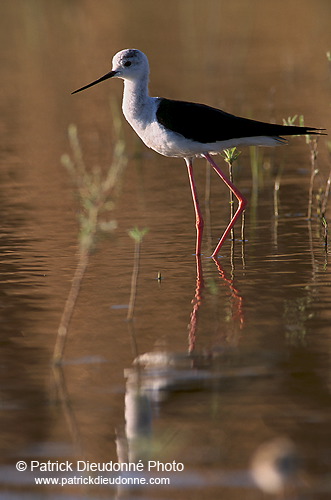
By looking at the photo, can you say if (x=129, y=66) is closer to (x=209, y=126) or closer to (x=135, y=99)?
(x=135, y=99)

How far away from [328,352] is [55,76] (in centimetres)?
1244

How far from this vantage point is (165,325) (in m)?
5.25

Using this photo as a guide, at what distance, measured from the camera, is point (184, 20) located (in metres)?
22.8

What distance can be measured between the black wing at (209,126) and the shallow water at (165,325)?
0.79 meters

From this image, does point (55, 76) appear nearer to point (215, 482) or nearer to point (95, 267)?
point (95, 267)

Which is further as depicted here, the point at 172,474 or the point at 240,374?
the point at 240,374

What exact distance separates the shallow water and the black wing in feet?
2.59

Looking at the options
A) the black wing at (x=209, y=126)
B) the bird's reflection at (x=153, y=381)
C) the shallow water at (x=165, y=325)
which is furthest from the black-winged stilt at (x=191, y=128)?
the bird's reflection at (x=153, y=381)

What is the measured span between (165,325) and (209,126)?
6.68 feet

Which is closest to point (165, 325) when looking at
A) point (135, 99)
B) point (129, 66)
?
point (135, 99)

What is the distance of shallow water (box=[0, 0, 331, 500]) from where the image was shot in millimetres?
3725

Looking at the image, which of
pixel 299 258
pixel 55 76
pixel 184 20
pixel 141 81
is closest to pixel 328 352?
pixel 299 258

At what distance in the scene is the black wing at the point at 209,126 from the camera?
6809mm

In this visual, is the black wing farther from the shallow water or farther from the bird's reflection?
the bird's reflection
